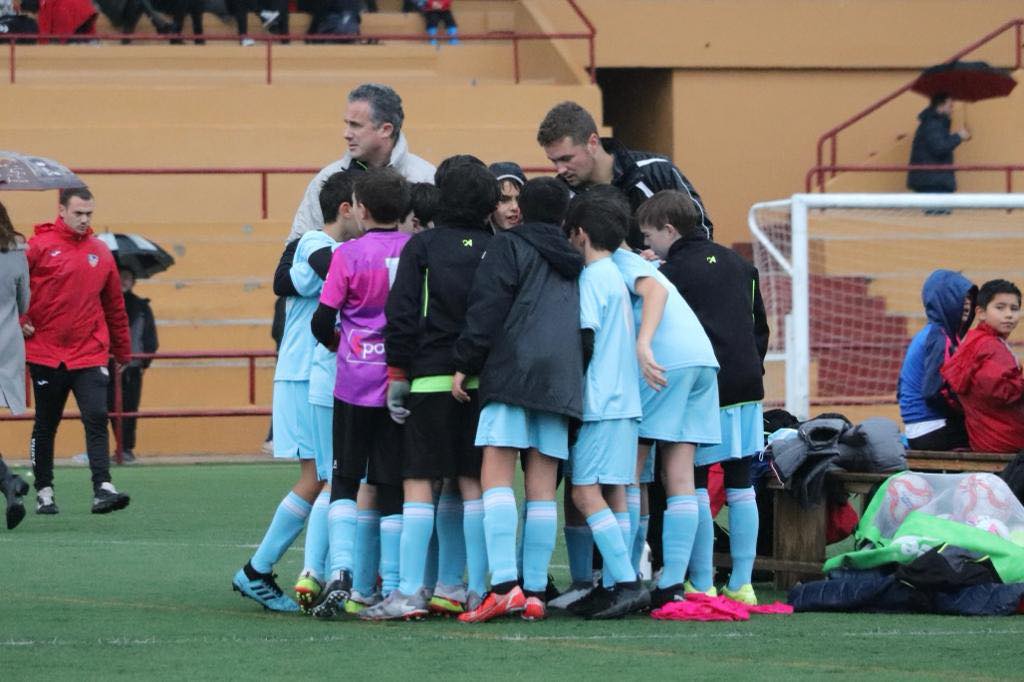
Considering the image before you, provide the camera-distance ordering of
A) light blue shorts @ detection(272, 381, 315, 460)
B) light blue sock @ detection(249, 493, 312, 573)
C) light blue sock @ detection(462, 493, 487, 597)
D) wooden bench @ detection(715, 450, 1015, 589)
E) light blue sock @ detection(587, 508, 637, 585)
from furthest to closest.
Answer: wooden bench @ detection(715, 450, 1015, 589)
light blue shorts @ detection(272, 381, 315, 460)
light blue sock @ detection(249, 493, 312, 573)
light blue sock @ detection(462, 493, 487, 597)
light blue sock @ detection(587, 508, 637, 585)

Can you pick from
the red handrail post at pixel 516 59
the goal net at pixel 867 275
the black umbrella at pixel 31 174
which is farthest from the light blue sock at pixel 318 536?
the red handrail post at pixel 516 59

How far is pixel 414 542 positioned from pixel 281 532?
645 mm

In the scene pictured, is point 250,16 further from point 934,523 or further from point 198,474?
point 934,523

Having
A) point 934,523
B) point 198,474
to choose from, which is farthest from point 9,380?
point 934,523

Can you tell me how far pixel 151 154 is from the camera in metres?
21.3

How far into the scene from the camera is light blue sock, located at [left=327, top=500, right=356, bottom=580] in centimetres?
777

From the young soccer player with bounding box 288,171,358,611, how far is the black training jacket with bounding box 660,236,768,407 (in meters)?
1.31

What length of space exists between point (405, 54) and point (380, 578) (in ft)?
51.2

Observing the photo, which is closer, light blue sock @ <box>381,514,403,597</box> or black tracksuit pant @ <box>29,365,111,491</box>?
light blue sock @ <box>381,514,403,597</box>

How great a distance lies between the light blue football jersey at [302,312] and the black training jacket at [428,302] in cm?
50

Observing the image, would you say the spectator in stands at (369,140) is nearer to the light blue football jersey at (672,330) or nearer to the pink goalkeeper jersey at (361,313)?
the pink goalkeeper jersey at (361,313)

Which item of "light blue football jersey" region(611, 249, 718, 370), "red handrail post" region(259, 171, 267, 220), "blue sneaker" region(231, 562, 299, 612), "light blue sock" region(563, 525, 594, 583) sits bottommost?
"blue sneaker" region(231, 562, 299, 612)

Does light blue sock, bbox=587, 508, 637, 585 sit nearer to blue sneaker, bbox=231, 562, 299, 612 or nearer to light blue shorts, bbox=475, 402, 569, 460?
light blue shorts, bbox=475, 402, 569, 460

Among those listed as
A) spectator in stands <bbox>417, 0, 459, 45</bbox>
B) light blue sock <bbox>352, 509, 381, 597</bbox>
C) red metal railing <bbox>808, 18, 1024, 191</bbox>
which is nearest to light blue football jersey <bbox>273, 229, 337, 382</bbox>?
light blue sock <bbox>352, 509, 381, 597</bbox>
